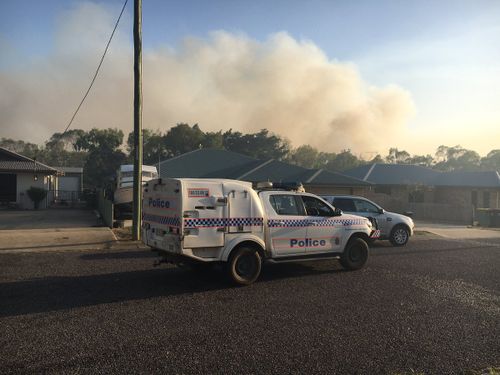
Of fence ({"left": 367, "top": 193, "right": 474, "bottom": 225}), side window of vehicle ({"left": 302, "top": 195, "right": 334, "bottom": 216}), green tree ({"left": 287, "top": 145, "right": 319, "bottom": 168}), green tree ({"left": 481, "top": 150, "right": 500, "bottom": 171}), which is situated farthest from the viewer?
green tree ({"left": 287, "top": 145, "right": 319, "bottom": 168})

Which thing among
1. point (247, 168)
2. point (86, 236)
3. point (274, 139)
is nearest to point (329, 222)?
point (86, 236)

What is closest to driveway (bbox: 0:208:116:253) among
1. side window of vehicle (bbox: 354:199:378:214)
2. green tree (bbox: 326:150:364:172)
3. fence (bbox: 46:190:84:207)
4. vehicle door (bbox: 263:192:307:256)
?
vehicle door (bbox: 263:192:307:256)

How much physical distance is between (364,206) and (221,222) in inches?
320

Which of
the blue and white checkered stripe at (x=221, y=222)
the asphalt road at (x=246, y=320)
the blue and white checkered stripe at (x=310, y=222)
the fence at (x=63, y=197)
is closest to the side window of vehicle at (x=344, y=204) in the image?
the blue and white checkered stripe at (x=310, y=222)

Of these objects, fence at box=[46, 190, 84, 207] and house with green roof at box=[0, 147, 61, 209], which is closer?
house with green roof at box=[0, 147, 61, 209]

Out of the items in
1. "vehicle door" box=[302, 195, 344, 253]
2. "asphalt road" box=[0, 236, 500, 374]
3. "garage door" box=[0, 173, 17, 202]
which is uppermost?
"garage door" box=[0, 173, 17, 202]

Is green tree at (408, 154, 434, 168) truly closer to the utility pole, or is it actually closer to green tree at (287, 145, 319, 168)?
green tree at (287, 145, 319, 168)

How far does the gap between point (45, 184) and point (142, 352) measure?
30493 mm

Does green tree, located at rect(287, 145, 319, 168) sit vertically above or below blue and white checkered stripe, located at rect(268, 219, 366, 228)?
above

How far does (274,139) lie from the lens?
6694 cm

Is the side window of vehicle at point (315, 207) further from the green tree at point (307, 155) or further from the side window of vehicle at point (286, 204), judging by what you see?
the green tree at point (307, 155)

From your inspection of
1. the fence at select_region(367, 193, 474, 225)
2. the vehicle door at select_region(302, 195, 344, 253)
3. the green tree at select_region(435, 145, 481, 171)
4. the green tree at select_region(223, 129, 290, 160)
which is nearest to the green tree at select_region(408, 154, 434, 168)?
the green tree at select_region(435, 145, 481, 171)

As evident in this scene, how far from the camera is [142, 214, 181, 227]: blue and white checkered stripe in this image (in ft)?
25.0

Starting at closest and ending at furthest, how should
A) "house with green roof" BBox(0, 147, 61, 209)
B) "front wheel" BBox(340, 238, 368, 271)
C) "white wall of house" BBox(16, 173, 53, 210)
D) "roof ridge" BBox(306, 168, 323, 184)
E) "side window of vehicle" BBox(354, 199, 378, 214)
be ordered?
"front wheel" BBox(340, 238, 368, 271), "side window of vehicle" BBox(354, 199, 378, 214), "roof ridge" BBox(306, 168, 323, 184), "house with green roof" BBox(0, 147, 61, 209), "white wall of house" BBox(16, 173, 53, 210)
